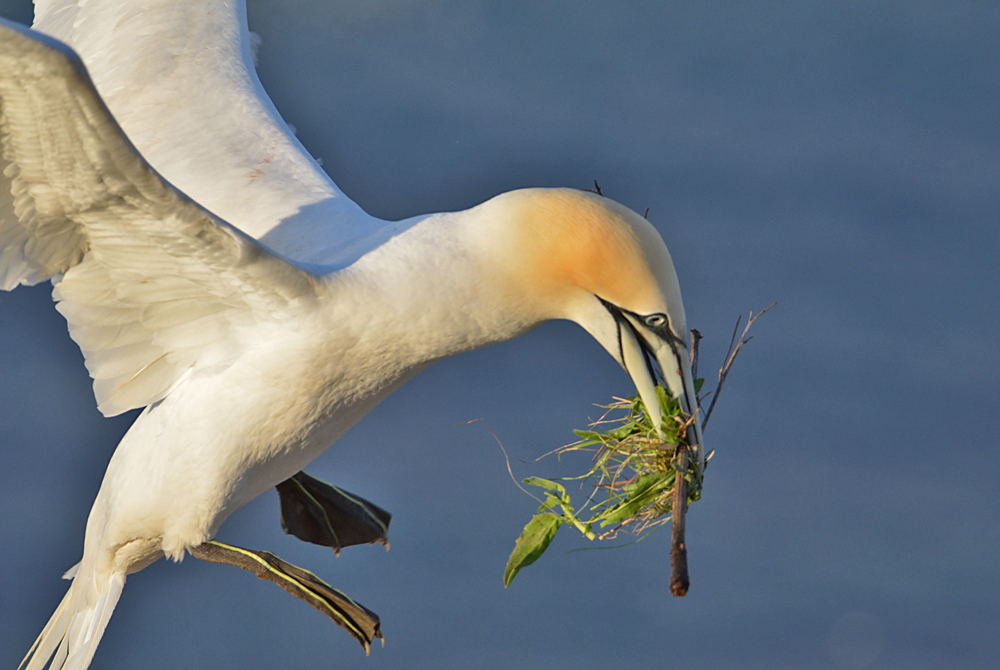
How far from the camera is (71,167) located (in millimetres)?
2471

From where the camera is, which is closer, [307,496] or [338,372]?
[338,372]

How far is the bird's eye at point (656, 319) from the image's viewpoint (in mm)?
2486

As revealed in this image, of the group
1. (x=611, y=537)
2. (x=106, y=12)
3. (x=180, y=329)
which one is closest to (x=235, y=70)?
(x=106, y=12)

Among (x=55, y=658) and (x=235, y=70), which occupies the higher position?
(x=235, y=70)

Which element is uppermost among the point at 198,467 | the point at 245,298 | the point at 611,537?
the point at 245,298

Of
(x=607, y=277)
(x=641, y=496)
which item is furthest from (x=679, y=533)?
(x=607, y=277)

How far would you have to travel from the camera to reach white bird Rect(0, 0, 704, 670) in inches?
97.4

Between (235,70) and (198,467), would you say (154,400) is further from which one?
(235,70)

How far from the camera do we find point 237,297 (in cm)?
276

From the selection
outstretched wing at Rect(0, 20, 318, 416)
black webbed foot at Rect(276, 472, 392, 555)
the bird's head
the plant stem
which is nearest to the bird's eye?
the bird's head

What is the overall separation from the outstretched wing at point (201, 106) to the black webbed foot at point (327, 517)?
953 millimetres

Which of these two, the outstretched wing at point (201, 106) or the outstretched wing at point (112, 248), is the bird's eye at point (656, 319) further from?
the outstretched wing at point (201, 106)

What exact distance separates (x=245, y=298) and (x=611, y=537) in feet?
3.17

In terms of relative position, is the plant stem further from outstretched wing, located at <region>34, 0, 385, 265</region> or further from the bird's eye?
outstretched wing, located at <region>34, 0, 385, 265</region>
